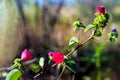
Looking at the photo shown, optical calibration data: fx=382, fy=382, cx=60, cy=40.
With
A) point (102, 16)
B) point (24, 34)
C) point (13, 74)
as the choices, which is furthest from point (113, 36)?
point (24, 34)

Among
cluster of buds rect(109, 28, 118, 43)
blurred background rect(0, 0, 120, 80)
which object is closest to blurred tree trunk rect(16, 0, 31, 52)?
blurred background rect(0, 0, 120, 80)

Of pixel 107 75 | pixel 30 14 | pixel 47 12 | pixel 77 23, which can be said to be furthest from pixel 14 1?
pixel 77 23

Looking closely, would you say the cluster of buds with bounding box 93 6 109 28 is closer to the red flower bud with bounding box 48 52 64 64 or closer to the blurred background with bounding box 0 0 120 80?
the red flower bud with bounding box 48 52 64 64

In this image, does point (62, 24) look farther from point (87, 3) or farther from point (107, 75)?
point (107, 75)

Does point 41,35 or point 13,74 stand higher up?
point 13,74

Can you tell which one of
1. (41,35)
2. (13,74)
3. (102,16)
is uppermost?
(102,16)

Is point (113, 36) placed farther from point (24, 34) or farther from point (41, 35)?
point (41, 35)

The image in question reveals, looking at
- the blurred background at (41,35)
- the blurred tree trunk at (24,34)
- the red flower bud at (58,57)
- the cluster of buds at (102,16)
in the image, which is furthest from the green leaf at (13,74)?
the blurred tree trunk at (24,34)

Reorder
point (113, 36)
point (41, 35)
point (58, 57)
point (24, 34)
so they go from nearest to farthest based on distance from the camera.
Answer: point (58, 57), point (113, 36), point (24, 34), point (41, 35)

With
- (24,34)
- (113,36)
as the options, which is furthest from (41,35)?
(113,36)

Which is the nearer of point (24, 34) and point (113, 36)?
point (113, 36)

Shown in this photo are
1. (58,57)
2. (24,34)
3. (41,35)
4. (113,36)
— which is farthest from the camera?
(41,35)

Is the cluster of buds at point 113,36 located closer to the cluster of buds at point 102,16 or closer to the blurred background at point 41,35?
the cluster of buds at point 102,16
